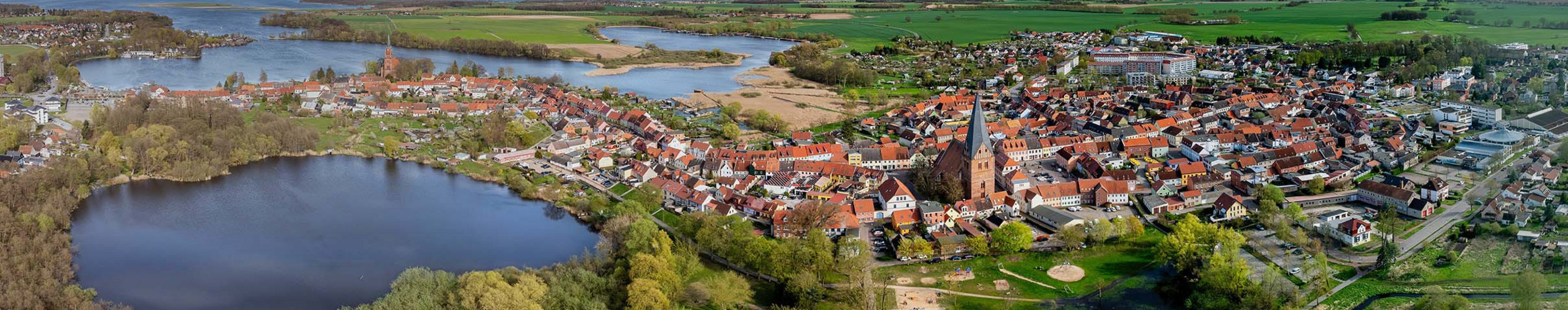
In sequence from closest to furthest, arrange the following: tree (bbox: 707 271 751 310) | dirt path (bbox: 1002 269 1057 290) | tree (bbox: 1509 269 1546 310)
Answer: tree (bbox: 1509 269 1546 310) → tree (bbox: 707 271 751 310) → dirt path (bbox: 1002 269 1057 290)

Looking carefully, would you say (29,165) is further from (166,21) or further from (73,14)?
(73,14)

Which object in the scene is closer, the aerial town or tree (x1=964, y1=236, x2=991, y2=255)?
the aerial town

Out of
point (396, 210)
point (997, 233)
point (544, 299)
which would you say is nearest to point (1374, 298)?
point (997, 233)

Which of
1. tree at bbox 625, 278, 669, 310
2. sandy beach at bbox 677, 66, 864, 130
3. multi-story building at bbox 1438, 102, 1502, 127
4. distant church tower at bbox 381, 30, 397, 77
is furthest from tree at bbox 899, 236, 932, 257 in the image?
distant church tower at bbox 381, 30, 397, 77

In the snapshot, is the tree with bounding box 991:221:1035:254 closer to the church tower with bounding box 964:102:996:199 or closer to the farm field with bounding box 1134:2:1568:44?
the church tower with bounding box 964:102:996:199

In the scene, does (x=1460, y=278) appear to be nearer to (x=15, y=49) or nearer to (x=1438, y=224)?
(x=1438, y=224)
